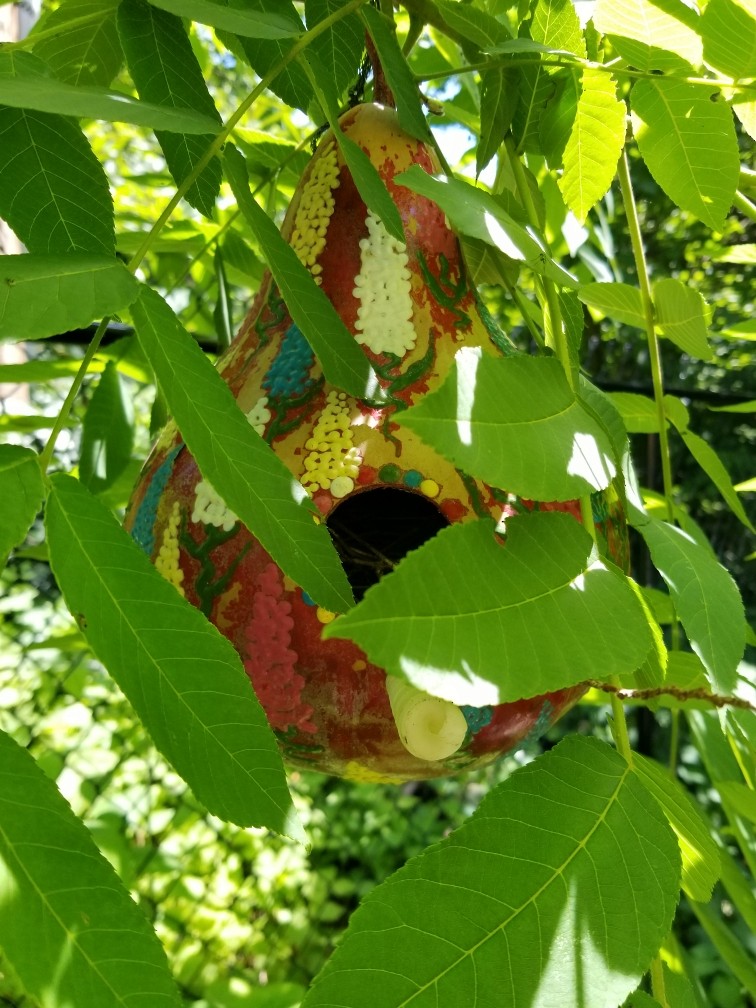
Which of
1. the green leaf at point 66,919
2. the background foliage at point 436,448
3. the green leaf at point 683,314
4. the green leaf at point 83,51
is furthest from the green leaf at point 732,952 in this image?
the green leaf at point 83,51

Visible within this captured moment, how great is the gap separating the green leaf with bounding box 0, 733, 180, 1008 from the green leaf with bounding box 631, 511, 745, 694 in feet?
0.65

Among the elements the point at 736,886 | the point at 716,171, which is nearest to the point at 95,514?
the point at 716,171

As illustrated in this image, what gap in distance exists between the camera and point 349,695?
15.2 inches

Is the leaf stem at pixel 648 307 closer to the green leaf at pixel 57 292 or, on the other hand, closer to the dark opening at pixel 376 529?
→ the dark opening at pixel 376 529

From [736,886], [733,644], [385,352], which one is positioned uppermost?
[385,352]

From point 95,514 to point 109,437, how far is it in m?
0.33

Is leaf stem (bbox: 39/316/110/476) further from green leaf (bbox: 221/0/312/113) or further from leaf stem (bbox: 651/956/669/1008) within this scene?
leaf stem (bbox: 651/956/669/1008)

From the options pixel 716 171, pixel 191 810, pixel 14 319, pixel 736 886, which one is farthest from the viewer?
pixel 191 810

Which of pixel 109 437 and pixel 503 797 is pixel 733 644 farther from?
pixel 109 437

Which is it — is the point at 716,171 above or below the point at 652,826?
above

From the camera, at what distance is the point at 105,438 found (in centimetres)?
60

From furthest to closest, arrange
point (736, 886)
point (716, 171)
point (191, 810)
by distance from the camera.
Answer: point (191, 810) < point (736, 886) < point (716, 171)

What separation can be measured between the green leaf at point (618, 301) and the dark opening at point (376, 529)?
0.14m

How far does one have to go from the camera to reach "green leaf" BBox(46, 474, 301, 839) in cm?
26
